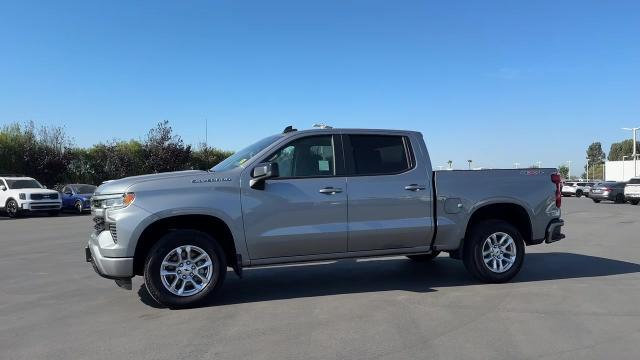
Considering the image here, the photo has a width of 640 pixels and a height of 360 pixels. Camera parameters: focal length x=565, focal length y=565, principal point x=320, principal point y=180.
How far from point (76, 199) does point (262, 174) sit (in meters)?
24.8

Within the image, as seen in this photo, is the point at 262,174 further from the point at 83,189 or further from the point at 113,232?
the point at 83,189

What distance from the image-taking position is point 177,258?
6.45 m

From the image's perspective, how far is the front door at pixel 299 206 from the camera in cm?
666

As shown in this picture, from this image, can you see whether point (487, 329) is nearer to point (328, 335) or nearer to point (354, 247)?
point (328, 335)

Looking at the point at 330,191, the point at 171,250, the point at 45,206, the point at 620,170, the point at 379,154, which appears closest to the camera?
the point at 171,250

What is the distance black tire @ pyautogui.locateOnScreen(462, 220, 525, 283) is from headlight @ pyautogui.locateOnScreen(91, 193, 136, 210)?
14.4 feet

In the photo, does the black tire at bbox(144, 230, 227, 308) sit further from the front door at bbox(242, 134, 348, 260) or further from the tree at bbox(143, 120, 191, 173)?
the tree at bbox(143, 120, 191, 173)

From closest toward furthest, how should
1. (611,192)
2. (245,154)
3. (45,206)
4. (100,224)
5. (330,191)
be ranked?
1. (100,224)
2. (330,191)
3. (245,154)
4. (45,206)
5. (611,192)

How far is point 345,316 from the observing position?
6.04m

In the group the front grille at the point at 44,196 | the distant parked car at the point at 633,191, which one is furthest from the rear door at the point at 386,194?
the distant parked car at the point at 633,191

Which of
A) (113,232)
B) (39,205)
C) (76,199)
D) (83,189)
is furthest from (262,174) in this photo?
(83,189)

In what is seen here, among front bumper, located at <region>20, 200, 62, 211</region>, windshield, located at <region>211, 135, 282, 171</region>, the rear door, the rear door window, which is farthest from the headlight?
front bumper, located at <region>20, 200, 62, 211</region>

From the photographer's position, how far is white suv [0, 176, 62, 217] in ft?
83.8

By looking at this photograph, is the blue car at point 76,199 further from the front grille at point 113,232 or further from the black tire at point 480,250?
the black tire at point 480,250
